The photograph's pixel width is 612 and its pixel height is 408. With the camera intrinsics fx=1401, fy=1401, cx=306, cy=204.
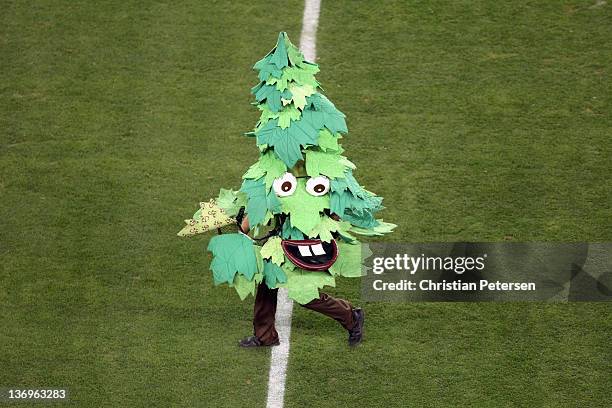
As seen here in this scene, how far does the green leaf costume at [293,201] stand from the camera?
10320 mm

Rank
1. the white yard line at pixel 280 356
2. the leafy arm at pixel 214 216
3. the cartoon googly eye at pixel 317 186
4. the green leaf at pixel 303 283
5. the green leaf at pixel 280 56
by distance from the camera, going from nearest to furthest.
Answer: the green leaf at pixel 280 56
the cartoon googly eye at pixel 317 186
the green leaf at pixel 303 283
the leafy arm at pixel 214 216
the white yard line at pixel 280 356

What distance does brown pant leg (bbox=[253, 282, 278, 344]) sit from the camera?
11148 mm

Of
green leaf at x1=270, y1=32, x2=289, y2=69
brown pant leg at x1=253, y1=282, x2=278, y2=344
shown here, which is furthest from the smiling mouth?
green leaf at x1=270, y1=32, x2=289, y2=69

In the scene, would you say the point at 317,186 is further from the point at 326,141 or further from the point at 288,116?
the point at 288,116

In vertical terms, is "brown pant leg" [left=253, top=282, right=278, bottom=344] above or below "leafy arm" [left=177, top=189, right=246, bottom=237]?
below

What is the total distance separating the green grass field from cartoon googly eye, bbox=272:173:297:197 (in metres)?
1.56

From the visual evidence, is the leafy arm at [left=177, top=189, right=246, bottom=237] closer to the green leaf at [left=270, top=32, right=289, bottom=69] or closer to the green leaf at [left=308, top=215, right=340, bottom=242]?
the green leaf at [left=308, top=215, right=340, bottom=242]

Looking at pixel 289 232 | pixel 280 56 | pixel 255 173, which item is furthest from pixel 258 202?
pixel 280 56

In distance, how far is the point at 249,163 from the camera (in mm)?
13477

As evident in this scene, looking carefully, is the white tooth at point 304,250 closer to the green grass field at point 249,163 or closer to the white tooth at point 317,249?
the white tooth at point 317,249

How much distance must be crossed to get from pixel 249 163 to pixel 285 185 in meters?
2.97

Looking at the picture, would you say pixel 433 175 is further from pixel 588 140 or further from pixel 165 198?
pixel 165 198

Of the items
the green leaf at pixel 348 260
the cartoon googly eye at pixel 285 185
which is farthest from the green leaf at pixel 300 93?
the green leaf at pixel 348 260

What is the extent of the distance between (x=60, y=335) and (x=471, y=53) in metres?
5.50
